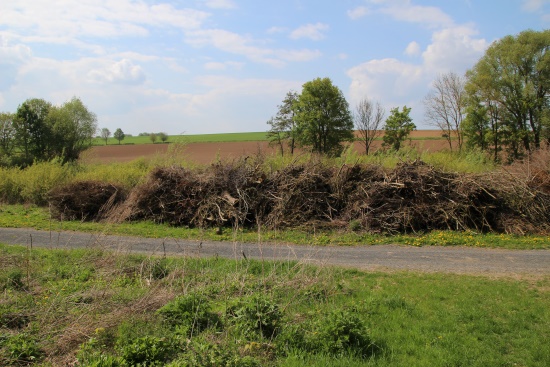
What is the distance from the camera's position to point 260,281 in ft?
23.7

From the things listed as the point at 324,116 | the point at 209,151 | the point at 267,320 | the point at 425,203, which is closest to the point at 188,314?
the point at 267,320

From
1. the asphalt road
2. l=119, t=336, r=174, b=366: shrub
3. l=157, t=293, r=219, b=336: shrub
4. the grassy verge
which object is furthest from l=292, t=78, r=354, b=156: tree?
l=119, t=336, r=174, b=366: shrub

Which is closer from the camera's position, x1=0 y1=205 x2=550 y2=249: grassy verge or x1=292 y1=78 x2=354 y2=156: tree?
x1=0 y1=205 x2=550 y2=249: grassy verge

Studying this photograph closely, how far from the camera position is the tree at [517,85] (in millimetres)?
39719

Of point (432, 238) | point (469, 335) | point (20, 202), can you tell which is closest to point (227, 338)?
point (469, 335)


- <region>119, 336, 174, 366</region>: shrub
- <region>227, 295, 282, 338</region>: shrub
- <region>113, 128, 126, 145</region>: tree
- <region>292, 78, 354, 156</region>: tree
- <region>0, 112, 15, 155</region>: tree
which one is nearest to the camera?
<region>119, 336, 174, 366</region>: shrub

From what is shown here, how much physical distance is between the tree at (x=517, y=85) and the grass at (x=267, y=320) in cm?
3966

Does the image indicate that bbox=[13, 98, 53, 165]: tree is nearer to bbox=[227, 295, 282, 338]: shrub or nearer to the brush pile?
the brush pile

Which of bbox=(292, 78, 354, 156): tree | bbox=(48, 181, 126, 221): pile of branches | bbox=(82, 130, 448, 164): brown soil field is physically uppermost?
bbox=(292, 78, 354, 156): tree

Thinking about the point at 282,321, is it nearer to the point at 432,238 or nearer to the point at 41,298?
the point at 41,298

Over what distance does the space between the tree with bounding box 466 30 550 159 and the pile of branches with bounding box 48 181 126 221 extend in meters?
39.9

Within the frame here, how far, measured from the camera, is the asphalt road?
380 inches

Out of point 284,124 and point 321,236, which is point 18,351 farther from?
point 284,124

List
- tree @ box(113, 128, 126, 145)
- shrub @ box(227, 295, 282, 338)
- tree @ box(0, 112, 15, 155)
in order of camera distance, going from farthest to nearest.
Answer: tree @ box(113, 128, 126, 145), tree @ box(0, 112, 15, 155), shrub @ box(227, 295, 282, 338)
